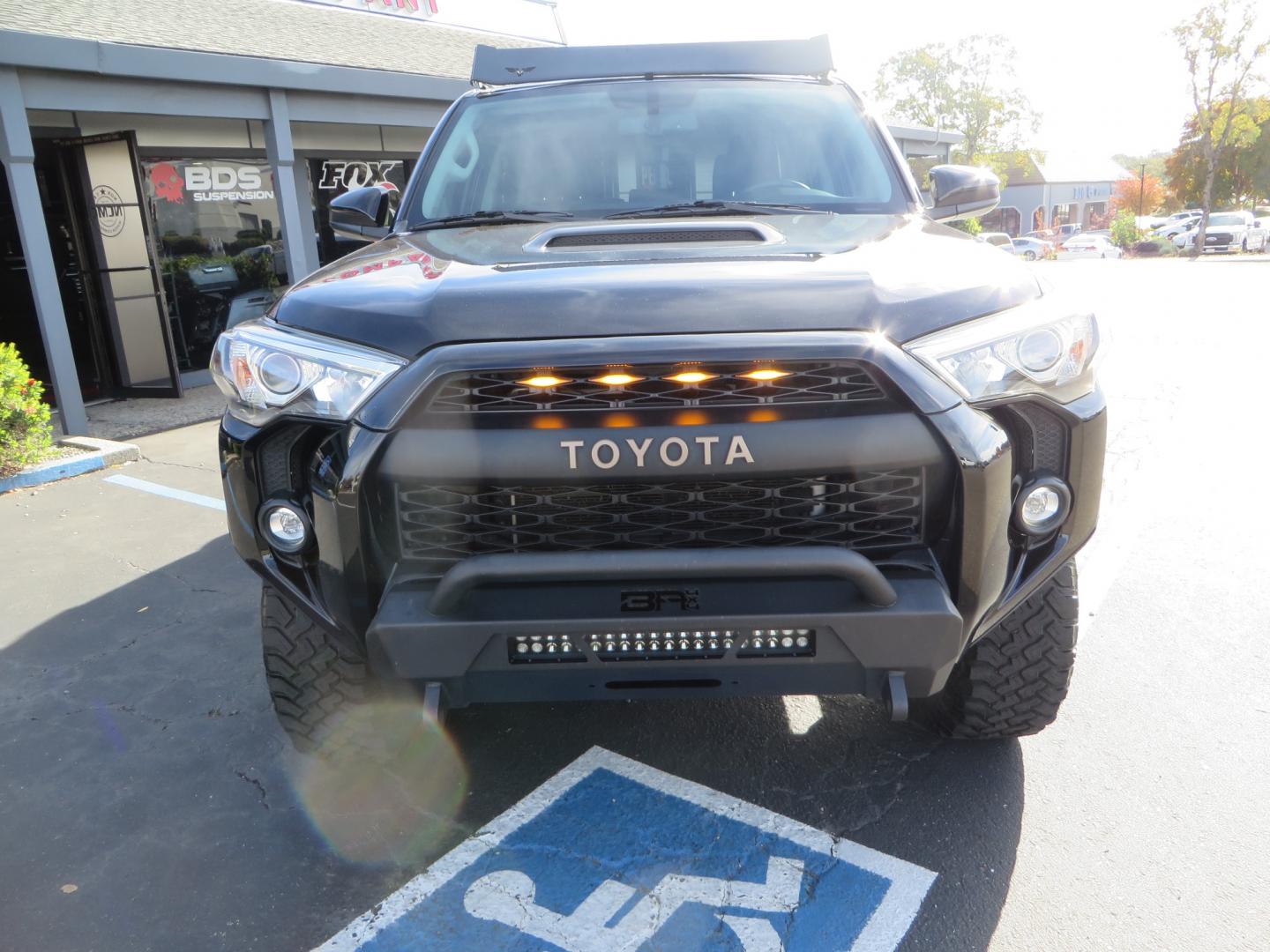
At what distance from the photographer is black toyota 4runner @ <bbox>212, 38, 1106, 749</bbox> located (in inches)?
78.2

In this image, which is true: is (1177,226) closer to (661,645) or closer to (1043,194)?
(1043,194)

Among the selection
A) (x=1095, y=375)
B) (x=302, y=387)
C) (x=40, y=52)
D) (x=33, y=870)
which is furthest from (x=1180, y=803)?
(x=40, y=52)

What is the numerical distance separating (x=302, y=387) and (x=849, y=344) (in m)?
1.18

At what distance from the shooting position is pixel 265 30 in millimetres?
11875

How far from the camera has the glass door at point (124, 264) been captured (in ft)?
30.9

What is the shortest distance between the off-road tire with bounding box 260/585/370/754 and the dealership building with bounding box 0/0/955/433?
21.0ft

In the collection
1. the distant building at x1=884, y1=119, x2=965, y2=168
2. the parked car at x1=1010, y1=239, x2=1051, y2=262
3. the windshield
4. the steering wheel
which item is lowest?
the parked car at x1=1010, y1=239, x2=1051, y2=262

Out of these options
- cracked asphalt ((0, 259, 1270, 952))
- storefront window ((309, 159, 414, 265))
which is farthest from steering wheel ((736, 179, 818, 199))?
storefront window ((309, 159, 414, 265))

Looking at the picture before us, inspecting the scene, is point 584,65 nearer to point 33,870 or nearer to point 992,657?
point 992,657

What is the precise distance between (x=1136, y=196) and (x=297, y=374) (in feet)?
272

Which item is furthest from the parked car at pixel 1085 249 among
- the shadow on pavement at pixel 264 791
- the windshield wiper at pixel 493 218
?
the shadow on pavement at pixel 264 791

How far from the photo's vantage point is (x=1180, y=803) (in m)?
2.57

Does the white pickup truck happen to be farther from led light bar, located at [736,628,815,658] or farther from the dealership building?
led light bar, located at [736,628,815,658]

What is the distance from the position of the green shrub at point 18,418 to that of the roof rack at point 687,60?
4584 millimetres
